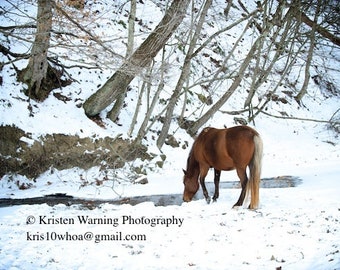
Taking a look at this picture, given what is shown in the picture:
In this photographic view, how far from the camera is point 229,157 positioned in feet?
22.4

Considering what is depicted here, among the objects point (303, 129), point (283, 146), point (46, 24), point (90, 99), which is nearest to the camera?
point (46, 24)

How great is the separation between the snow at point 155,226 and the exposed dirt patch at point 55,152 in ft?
0.68

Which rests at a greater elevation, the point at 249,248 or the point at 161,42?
the point at 161,42

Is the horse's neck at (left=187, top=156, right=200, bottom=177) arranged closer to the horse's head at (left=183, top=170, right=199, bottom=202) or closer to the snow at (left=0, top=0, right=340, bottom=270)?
the horse's head at (left=183, top=170, right=199, bottom=202)

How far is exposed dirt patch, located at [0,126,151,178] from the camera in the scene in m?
9.24

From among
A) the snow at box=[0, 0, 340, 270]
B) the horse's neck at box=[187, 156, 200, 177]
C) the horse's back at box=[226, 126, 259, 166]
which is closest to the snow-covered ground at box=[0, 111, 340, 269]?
the snow at box=[0, 0, 340, 270]

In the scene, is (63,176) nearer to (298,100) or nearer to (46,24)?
(46,24)

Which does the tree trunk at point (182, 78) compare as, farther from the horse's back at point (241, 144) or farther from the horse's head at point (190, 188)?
the horse's back at point (241, 144)

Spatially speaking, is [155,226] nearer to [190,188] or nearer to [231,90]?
[190,188]

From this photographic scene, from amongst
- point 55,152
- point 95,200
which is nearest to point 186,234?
point 95,200

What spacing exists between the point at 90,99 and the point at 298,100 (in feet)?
43.2

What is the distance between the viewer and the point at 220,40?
68.9ft

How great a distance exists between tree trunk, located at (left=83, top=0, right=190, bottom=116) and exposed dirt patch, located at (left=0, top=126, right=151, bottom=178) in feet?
4.05

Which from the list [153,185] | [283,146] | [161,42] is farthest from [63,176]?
[283,146]
